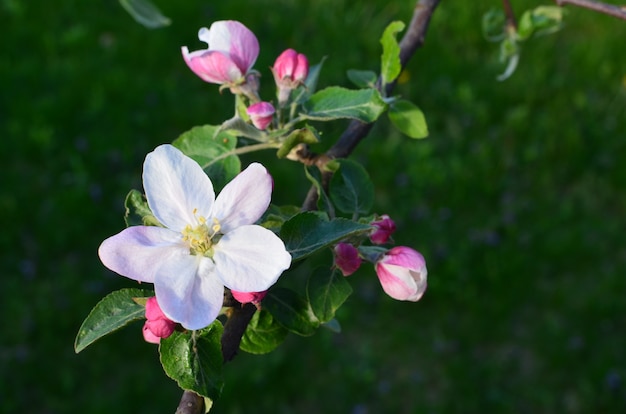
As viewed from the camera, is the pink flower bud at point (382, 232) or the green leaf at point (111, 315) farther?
the pink flower bud at point (382, 232)

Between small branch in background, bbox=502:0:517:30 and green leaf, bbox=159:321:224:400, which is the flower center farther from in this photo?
small branch in background, bbox=502:0:517:30

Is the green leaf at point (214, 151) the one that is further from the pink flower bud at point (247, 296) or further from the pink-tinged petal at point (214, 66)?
the pink flower bud at point (247, 296)

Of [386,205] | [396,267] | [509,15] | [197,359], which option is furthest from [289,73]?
[386,205]

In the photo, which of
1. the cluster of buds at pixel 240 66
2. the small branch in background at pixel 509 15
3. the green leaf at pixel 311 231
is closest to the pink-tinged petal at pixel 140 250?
the green leaf at pixel 311 231

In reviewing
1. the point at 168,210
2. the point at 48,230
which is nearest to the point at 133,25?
the point at 48,230

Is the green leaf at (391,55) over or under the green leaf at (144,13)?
over

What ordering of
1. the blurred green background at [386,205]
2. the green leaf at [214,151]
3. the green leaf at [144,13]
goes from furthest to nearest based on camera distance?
the blurred green background at [386,205] → the green leaf at [144,13] → the green leaf at [214,151]

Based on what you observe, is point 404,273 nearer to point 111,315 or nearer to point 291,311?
point 291,311
